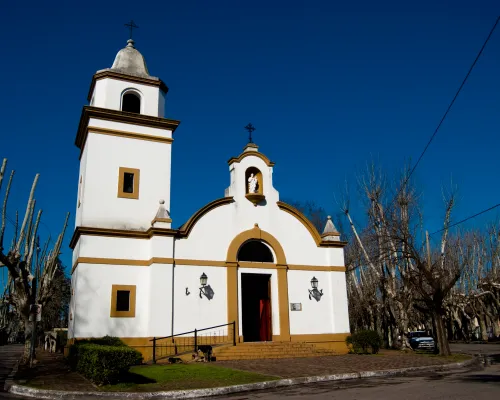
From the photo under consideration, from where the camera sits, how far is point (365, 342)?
73.7ft

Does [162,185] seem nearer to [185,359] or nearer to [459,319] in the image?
[185,359]

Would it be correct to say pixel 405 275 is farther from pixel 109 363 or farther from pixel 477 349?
pixel 109 363

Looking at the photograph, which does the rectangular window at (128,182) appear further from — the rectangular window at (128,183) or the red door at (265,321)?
the red door at (265,321)

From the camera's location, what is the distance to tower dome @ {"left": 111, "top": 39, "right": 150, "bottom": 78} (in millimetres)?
24406

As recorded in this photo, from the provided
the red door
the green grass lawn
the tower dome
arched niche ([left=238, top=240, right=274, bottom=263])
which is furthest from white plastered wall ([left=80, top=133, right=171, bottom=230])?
the green grass lawn

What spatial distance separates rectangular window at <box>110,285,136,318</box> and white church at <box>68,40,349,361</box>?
0.05 meters

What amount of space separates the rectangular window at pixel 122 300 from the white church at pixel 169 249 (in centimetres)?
4

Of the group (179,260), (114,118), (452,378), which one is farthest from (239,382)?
(114,118)

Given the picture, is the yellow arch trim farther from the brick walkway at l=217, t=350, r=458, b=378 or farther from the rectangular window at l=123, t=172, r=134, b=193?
the rectangular window at l=123, t=172, r=134, b=193

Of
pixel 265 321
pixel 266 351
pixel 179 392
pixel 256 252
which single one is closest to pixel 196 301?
pixel 266 351

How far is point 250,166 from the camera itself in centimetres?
2395

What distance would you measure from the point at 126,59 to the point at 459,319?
37115mm

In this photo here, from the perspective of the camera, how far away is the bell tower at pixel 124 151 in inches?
855

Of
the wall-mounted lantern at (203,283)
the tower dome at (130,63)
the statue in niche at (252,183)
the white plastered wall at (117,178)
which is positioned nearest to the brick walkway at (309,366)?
the wall-mounted lantern at (203,283)
